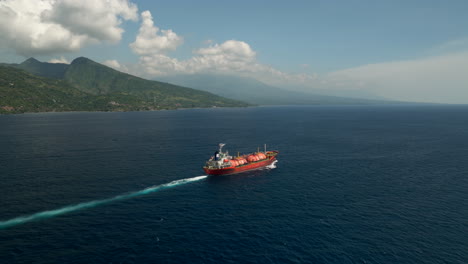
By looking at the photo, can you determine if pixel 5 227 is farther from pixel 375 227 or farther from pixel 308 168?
pixel 308 168

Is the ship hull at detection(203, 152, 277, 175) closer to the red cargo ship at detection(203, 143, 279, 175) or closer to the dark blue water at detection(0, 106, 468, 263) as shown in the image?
the red cargo ship at detection(203, 143, 279, 175)

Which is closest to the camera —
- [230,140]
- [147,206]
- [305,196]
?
[147,206]

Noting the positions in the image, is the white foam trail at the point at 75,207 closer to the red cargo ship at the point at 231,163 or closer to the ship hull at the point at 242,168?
the ship hull at the point at 242,168

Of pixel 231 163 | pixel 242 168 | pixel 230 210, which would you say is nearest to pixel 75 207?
pixel 230 210

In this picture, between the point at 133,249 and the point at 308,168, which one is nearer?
the point at 133,249

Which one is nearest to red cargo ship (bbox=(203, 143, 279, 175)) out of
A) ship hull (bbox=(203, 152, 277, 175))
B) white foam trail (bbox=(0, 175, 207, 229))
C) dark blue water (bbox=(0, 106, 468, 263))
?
ship hull (bbox=(203, 152, 277, 175))

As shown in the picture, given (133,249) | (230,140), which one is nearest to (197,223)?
(133,249)

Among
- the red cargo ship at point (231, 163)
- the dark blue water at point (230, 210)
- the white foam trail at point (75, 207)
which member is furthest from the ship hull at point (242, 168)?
the white foam trail at point (75, 207)

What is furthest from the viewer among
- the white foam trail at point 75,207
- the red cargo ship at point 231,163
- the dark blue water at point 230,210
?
the red cargo ship at point 231,163

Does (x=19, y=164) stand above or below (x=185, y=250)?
above
